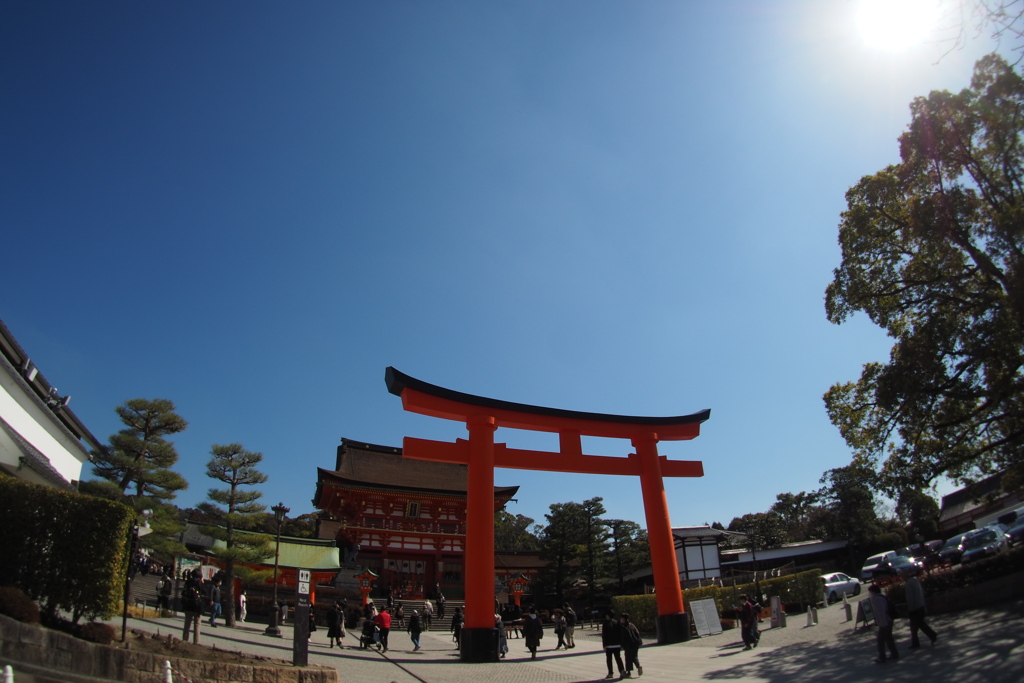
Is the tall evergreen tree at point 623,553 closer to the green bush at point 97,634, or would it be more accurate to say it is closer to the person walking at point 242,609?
the person walking at point 242,609

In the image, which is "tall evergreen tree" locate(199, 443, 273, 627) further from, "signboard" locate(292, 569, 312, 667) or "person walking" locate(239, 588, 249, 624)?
"signboard" locate(292, 569, 312, 667)

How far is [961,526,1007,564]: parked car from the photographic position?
18141 mm

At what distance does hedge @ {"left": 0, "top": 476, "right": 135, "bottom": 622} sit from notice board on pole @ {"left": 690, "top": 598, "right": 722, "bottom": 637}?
1532 cm

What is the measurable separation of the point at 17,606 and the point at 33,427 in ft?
37.8

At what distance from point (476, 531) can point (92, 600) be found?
25.9ft

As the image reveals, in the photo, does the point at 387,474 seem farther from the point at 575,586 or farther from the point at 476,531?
the point at 476,531

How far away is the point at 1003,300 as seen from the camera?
10.8 m

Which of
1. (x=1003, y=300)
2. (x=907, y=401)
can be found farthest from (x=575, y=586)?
(x=1003, y=300)

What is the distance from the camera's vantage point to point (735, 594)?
2028cm

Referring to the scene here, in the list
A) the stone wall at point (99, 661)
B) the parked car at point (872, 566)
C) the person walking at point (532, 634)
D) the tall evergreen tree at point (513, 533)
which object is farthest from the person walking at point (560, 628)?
the tall evergreen tree at point (513, 533)

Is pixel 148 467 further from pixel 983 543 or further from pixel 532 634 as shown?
pixel 983 543

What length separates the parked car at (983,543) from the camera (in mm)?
18141

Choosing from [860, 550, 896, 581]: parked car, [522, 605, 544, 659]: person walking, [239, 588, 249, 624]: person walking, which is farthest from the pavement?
[860, 550, 896, 581]: parked car

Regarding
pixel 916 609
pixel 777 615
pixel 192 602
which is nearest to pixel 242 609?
pixel 192 602
